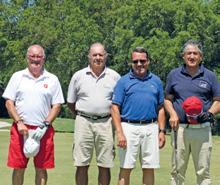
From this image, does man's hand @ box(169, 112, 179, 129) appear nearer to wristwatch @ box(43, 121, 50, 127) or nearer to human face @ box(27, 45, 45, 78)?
wristwatch @ box(43, 121, 50, 127)

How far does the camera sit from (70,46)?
38.4 m

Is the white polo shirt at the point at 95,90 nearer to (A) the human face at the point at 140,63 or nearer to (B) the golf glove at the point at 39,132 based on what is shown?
(A) the human face at the point at 140,63

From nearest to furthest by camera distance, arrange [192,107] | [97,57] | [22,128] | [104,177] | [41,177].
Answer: [192,107]
[22,128]
[41,177]
[97,57]
[104,177]

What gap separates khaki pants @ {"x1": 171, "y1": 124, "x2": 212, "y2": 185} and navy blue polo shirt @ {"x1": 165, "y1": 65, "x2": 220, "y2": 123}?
20 centimetres

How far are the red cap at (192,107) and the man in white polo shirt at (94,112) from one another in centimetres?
108

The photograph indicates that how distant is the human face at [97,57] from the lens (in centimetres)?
743

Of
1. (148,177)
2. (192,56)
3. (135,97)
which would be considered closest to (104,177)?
(148,177)

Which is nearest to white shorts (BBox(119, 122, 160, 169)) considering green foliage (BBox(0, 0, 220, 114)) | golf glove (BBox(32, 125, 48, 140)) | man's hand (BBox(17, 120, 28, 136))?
golf glove (BBox(32, 125, 48, 140))

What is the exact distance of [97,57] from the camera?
7453 millimetres

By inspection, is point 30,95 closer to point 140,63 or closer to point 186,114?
point 140,63

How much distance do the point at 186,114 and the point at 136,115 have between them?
62 cm

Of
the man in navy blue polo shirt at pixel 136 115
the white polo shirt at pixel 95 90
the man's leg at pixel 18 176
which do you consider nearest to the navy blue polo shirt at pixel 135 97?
the man in navy blue polo shirt at pixel 136 115

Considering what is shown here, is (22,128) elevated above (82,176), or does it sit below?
above

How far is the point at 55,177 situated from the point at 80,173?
2.63 m
